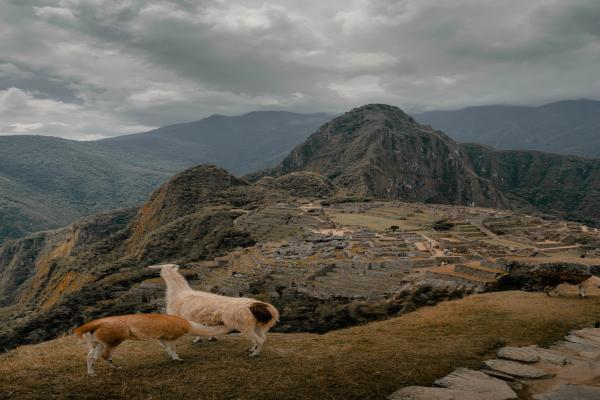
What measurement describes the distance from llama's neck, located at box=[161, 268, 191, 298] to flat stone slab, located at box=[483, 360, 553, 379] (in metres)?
7.98

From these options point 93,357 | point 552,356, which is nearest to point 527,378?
point 552,356

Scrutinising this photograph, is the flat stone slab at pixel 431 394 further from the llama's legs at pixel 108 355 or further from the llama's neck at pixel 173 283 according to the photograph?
the llama's neck at pixel 173 283

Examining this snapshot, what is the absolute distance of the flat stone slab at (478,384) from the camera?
23.6ft

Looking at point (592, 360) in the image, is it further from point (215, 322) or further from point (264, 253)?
point (264, 253)

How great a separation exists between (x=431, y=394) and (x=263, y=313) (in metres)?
3.93

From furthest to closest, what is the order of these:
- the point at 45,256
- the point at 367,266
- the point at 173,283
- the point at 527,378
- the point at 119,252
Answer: the point at 45,256 < the point at 119,252 < the point at 367,266 < the point at 173,283 < the point at 527,378

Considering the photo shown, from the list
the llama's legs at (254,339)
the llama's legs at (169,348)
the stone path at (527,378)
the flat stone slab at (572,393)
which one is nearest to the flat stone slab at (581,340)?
the stone path at (527,378)

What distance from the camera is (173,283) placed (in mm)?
11703

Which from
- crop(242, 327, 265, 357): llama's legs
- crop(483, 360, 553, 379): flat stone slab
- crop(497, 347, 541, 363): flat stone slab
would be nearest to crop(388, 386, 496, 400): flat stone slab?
crop(483, 360, 553, 379): flat stone slab

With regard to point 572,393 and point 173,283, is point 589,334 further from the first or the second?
point 173,283

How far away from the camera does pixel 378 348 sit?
10.5m

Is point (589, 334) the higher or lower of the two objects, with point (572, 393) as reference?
lower

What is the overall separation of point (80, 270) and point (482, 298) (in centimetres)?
8937

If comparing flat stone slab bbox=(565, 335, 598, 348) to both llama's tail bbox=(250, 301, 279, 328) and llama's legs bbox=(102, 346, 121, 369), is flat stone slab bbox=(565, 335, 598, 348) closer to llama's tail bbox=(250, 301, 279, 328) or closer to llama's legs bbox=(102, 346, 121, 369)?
llama's tail bbox=(250, 301, 279, 328)
